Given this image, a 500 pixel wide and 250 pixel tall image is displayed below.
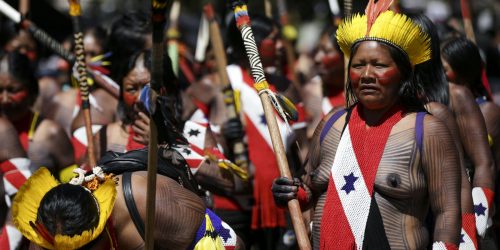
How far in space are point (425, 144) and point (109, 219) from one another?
1.36 m

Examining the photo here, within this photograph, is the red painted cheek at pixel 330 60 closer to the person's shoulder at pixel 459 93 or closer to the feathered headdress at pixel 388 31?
the person's shoulder at pixel 459 93

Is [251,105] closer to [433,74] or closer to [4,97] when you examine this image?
[4,97]

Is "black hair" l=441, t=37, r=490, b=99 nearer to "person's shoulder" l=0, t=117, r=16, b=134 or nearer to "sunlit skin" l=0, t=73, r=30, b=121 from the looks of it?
"person's shoulder" l=0, t=117, r=16, b=134

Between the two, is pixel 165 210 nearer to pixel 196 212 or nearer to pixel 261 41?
pixel 196 212

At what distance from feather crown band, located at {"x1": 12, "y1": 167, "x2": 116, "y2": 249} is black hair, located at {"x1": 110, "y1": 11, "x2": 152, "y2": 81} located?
339 cm

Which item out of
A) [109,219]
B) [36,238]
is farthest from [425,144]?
[36,238]

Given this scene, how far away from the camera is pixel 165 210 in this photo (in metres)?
4.64

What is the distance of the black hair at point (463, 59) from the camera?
6.84 m

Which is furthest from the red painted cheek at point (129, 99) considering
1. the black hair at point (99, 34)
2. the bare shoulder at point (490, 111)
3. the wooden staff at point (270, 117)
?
the black hair at point (99, 34)

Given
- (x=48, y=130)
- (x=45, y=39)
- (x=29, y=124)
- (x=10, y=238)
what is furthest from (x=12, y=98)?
(x=10, y=238)

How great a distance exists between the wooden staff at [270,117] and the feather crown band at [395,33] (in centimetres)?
47

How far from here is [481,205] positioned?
6.11 meters

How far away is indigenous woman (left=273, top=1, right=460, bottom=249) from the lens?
4746 millimetres

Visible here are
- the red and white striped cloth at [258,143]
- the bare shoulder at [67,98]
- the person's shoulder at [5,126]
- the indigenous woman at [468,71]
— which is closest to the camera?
the person's shoulder at [5,126]
